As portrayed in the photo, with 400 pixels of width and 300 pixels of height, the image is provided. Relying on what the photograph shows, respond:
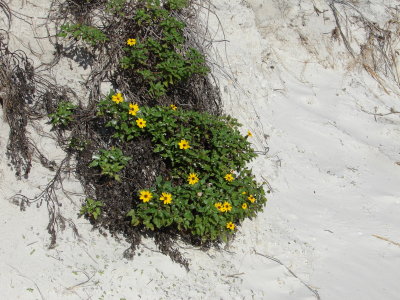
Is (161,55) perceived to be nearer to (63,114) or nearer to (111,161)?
(63,114)

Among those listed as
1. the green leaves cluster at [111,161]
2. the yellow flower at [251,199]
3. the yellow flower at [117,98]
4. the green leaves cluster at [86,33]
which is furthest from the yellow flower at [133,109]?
the yellow flower at [251,199]

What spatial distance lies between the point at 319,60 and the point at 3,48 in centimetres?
331

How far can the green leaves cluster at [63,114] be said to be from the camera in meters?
3.91

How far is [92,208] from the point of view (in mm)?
3641

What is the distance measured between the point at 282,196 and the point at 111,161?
1.62 m

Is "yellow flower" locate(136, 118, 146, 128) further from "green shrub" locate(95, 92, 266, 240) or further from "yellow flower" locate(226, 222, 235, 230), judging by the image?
"yellow flower" locate(226, 222, 235, 230)

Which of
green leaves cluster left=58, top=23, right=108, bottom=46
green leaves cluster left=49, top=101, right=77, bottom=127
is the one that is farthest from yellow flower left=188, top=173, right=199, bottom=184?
green leaves cluster left=58, top=23, right=108, bottom=46

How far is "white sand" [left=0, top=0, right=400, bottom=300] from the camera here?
346 centimetres

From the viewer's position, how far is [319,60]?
5.78m

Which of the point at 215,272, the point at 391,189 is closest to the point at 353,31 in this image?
the point at 391,189

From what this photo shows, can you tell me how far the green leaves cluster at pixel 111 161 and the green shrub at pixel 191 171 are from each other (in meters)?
0.16

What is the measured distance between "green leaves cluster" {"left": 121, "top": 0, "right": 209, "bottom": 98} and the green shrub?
35 centimetres

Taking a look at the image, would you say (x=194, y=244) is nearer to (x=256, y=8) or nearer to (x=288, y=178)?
(x=288, y=178)

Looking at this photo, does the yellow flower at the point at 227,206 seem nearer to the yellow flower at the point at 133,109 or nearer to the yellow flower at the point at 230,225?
the yellow flower at the point at 230,225
